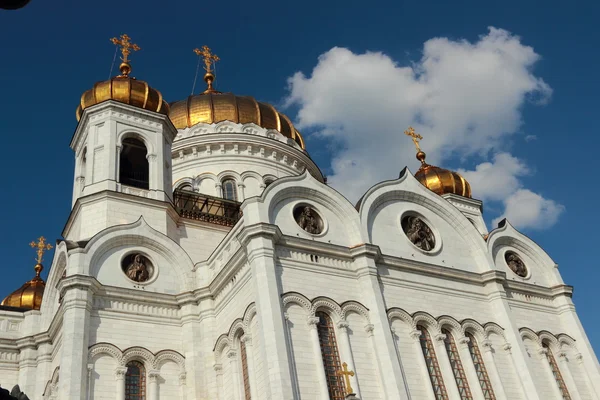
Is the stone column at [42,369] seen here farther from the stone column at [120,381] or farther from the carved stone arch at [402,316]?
the carved stone arch at [402,316]

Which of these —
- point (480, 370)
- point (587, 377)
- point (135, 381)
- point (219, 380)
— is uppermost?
point (135, 381)

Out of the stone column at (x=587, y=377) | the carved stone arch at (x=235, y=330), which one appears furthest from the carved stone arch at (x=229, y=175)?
the stone column at (x=587, y=377)

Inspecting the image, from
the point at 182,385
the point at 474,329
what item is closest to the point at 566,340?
the point at 474,329

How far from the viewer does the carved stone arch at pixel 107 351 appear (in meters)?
17.0

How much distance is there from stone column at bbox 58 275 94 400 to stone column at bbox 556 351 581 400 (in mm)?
13979

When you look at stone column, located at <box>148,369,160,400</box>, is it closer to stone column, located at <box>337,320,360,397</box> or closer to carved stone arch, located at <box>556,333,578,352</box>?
stone column, located at <box>337,320,360,397</box>

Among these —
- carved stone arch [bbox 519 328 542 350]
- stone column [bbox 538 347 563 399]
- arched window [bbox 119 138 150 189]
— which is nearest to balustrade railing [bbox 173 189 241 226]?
arched window [bbox 119 138 150 189]

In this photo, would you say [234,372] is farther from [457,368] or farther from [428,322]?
[457,368]

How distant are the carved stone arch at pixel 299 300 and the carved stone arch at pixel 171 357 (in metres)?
3.90

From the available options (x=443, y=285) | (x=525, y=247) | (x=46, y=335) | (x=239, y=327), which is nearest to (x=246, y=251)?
(x=239, y=327)

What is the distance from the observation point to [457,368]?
17.7 metres

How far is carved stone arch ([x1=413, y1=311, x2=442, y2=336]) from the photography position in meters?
17.8

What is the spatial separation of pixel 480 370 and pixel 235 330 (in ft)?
23.0

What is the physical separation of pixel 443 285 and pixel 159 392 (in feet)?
28.5
